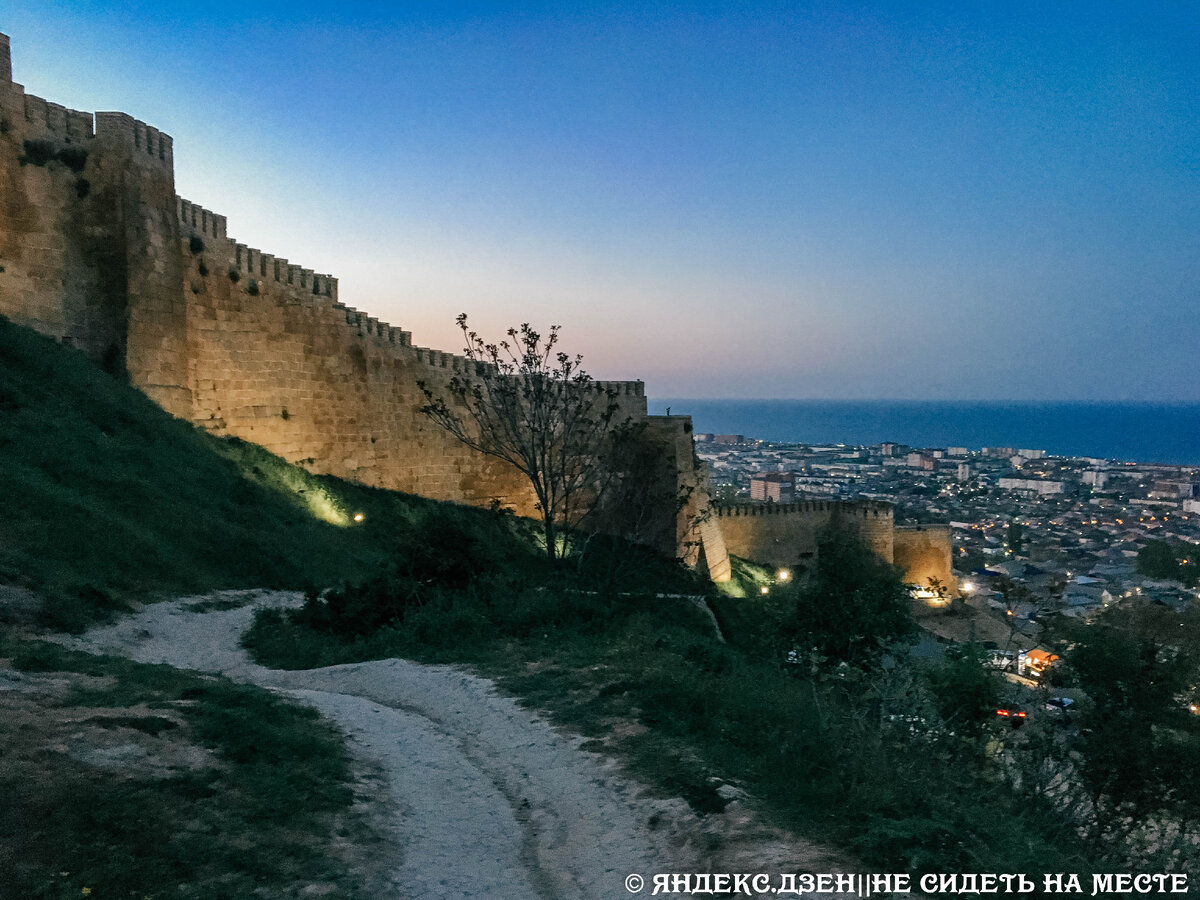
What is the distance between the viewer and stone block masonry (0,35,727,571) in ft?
53.5

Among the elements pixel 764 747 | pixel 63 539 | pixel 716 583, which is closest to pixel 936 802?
pixel 764 747

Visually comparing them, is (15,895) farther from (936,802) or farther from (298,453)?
(298,453)

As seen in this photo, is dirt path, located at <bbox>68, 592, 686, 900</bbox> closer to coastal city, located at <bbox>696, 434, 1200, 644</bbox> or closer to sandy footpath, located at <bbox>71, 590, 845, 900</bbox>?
sandy footpath, located at <bbox>71, 590, 845, 900</bbox>

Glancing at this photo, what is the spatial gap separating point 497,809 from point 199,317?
17738mm

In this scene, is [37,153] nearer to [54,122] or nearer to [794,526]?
[54,122]

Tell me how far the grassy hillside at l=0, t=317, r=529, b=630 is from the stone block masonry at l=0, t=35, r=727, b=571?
1.31m

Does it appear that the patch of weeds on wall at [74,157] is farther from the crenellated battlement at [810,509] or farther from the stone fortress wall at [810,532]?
the crenellated battlement at [810,509]

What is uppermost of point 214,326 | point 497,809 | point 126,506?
point 214,326

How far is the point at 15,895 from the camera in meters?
3.12

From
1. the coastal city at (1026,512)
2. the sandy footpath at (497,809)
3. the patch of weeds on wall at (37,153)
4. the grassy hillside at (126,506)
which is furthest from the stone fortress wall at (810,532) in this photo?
the sandy footpath at (497,809)

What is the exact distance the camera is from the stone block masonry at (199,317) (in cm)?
1630

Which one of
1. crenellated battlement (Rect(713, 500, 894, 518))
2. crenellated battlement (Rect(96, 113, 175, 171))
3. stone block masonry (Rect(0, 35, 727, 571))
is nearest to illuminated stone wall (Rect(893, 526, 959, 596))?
crenellated battlement (Rect(713, 500, 894, 518))

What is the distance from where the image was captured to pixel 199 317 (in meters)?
19.3

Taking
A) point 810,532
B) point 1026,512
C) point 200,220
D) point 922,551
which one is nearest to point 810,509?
point 810,532
